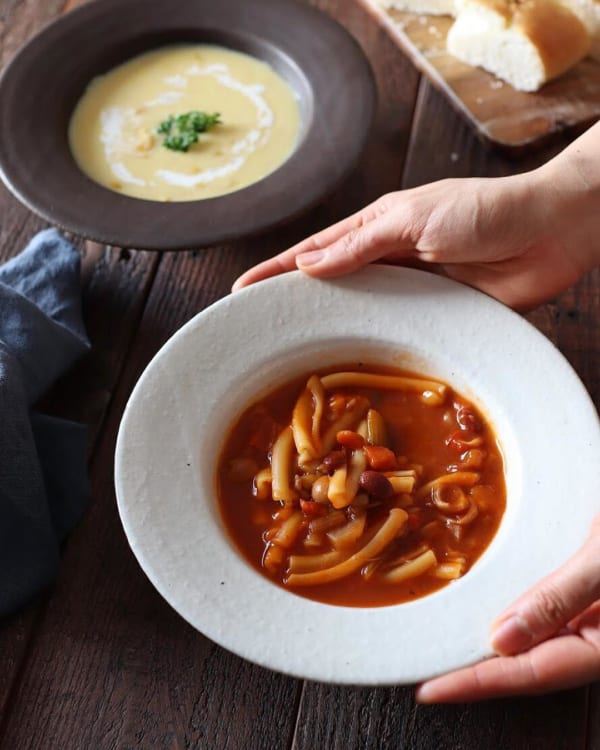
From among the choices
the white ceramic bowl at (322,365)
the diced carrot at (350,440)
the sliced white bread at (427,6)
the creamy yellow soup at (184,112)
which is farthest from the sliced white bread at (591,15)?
the diced carrot at (350,440)

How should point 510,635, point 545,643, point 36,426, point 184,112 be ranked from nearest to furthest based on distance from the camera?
1. point 510,635
2. point 545,643
3. point 36,426
4. point 184,112

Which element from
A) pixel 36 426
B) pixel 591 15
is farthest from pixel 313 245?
pixel 591 15

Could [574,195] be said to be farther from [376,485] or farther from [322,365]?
[376,485]

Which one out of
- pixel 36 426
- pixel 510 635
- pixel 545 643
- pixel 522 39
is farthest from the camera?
pixel 522 39

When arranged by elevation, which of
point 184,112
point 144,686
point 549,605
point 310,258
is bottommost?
point 144,686

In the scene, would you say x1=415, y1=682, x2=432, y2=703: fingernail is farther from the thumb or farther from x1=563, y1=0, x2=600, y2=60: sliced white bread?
x1=563, y1=0, x2=600, y2=60: sliced white bread

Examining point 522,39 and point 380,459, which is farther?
point 522,39

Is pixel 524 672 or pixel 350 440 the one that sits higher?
pixel 350 440

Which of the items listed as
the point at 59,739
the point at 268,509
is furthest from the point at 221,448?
the point at 59,739
